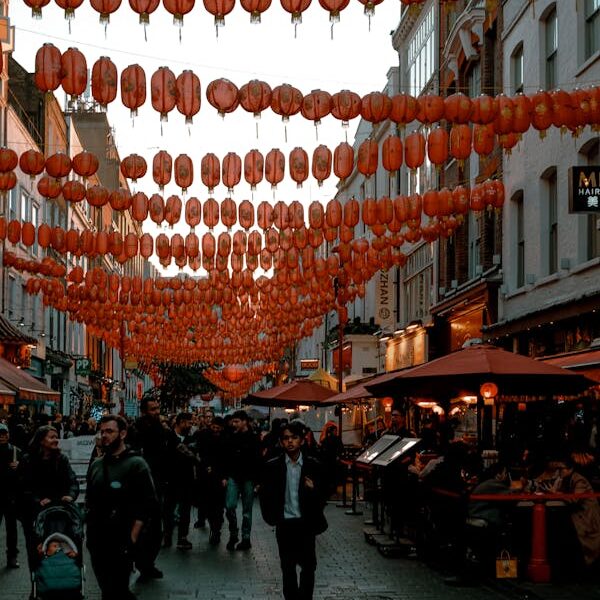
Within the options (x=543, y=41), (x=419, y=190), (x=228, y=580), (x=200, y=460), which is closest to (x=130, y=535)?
(x=228, y=580)

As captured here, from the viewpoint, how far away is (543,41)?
25141 mm

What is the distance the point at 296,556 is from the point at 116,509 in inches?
70.6

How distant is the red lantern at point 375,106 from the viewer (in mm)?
15594

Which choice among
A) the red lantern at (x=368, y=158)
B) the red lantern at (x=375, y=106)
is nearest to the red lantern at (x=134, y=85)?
the red lantern at (x=375, y=106)

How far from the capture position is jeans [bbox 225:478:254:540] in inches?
656

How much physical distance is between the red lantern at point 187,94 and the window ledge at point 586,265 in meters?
8.58

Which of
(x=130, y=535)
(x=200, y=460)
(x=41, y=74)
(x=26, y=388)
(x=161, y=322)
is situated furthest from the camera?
(x=161, y=322)

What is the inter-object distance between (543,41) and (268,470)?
17.1m

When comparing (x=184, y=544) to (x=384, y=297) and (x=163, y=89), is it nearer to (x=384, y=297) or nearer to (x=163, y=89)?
(x=163, y=89)

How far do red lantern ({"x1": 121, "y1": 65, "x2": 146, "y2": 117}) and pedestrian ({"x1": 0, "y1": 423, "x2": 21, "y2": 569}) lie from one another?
4647mm

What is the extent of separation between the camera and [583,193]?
17016 millimetres

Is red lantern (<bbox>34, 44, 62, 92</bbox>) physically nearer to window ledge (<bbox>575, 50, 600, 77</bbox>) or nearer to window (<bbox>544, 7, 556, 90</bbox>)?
window ledge (<bbox>575, 50, 600, 77</bbox>)

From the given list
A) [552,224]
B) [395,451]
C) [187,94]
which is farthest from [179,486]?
[552,224]

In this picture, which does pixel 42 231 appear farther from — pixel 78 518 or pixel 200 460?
pixel 78 518
